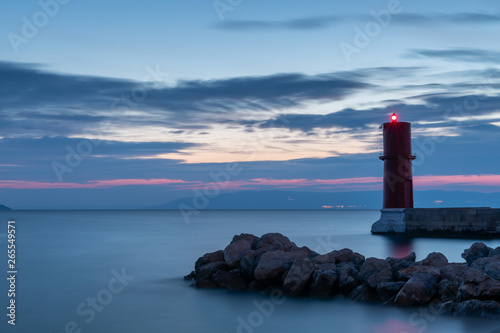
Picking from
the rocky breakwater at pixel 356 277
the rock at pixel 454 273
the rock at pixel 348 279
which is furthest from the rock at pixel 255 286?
the rock at pixel 454 273

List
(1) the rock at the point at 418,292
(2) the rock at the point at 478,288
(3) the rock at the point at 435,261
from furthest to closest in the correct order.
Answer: (3) the rock at the point at 435,261
(1) the rock at the point at 418,292
(2) the rock at the point at 478,288

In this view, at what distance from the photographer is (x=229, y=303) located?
9477 mm

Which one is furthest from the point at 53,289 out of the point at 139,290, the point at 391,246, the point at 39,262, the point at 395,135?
the point at 395,135

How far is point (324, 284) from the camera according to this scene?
934cm

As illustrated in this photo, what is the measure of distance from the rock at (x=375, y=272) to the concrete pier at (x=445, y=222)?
15.4 metres

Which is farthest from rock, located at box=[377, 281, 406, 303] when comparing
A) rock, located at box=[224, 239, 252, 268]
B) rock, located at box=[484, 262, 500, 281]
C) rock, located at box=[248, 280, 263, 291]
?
rock, located at box=[224, 239, 252, 268]

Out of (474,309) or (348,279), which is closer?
(474,309)

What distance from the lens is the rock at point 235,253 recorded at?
10.8 m

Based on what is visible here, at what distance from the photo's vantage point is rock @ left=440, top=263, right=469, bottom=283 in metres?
8.46

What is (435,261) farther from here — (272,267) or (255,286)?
(255,286)

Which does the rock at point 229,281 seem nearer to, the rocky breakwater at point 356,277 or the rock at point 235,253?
the rocky breakwater at point 356,277

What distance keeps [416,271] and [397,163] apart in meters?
16.0

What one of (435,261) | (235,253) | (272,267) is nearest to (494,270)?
(435,261)

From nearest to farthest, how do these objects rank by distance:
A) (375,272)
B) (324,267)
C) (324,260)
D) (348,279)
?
1. (375,272)
2. (348,279)
3. (324,267)
4. (324,260)
